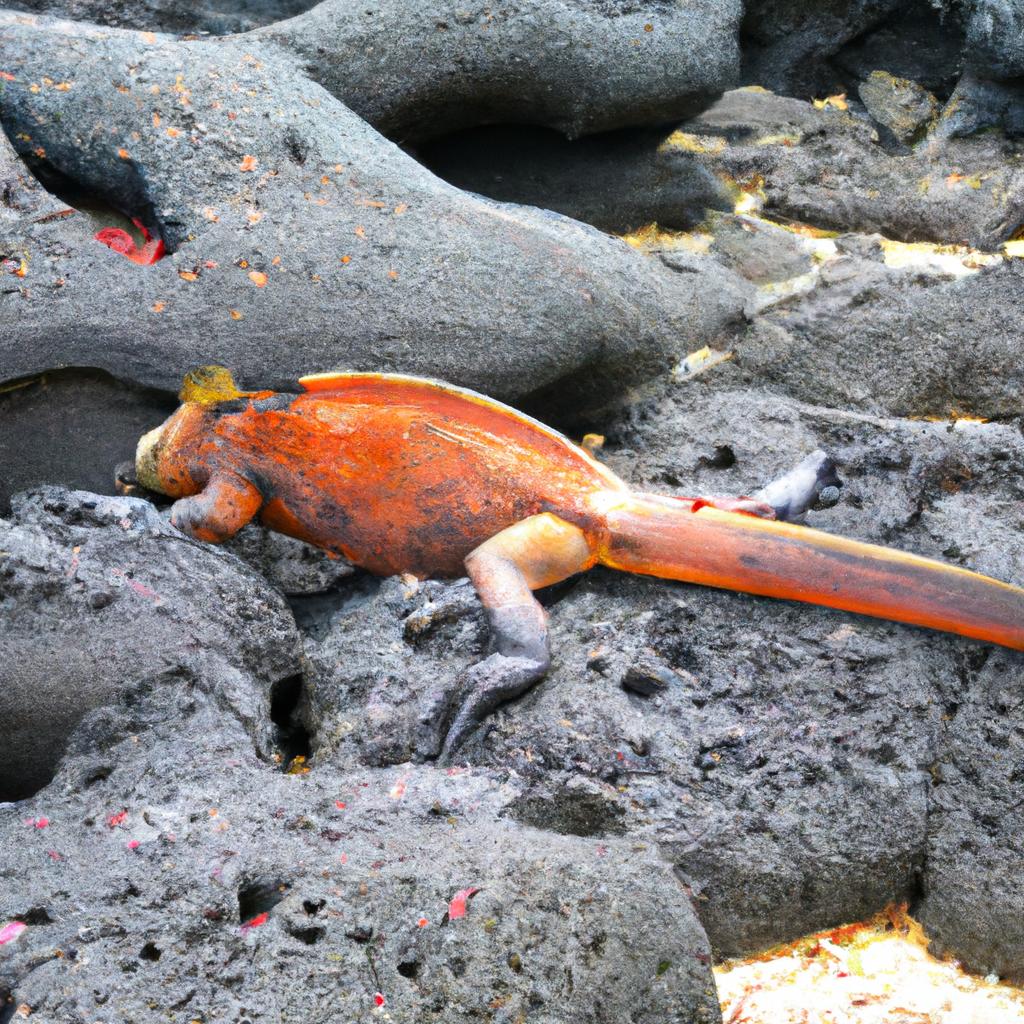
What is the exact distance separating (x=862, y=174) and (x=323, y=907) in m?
2.94

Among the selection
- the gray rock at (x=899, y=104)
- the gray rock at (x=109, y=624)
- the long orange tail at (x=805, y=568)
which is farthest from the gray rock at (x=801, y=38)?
the gray rock at (x=109, y=624)

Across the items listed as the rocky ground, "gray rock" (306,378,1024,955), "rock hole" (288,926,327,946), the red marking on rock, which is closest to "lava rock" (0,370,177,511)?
the rocky ground

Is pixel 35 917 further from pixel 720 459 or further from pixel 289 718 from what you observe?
pixel 720 459

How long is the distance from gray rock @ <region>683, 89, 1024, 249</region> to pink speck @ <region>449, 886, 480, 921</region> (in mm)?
2599

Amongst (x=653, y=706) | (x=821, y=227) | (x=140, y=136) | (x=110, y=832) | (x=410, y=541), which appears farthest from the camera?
(x=821, y=227)

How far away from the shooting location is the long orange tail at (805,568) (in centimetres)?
229

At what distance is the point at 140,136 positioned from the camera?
2.81m

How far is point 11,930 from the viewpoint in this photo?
5.72 ft

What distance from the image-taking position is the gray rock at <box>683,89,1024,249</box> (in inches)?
139

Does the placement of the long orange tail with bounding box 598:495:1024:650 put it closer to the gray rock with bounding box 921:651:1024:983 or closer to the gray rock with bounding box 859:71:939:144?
the gray rock with bounding box 921:651:1024:983

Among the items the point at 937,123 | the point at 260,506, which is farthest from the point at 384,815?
the point at 937,123

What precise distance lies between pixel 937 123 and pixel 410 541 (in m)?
2.42


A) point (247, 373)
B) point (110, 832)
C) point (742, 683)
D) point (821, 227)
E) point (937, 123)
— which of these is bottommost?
point (110, 832)

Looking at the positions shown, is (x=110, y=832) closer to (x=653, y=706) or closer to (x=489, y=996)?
(x=489, y=996)
